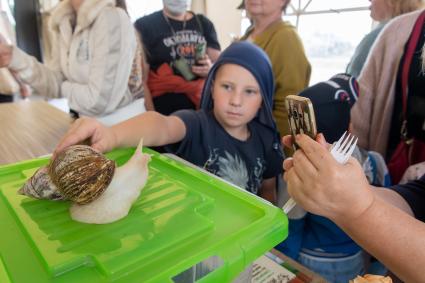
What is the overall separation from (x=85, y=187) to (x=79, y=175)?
2 centimetres

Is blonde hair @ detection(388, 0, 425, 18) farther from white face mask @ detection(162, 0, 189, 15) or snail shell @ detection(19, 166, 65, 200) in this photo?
snail shell @ detection(19, 166, 65, 200)

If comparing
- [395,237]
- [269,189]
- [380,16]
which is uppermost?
[380,16]

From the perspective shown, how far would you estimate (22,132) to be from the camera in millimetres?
1066

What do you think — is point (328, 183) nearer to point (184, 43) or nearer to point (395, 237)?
point (395, 237)

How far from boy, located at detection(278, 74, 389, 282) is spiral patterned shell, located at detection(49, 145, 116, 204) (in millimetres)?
504

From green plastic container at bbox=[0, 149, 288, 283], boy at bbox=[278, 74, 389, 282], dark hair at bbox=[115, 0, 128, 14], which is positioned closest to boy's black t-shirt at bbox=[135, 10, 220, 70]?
dark hair at bbox=[115, 0, 128, 14]

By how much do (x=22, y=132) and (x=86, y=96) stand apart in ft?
0.91

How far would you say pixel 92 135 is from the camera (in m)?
0.59

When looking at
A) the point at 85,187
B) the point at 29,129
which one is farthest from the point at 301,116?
the point at 29,129

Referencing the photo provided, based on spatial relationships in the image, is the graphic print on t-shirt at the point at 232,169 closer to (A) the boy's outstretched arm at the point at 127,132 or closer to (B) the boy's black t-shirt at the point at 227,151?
(B) the boy's black t-shirt at the point at 227,151

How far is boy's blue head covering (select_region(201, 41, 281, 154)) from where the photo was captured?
3.10ft

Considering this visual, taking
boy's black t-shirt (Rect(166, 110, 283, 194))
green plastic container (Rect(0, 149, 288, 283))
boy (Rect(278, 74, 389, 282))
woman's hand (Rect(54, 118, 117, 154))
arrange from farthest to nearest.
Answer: boy's black t-shirt (Rect(166, 110, 283, 194)) < boy (Rect(278, 74, 389, 282)) < woman's hand (Rect(54, 118, 117, 154)) < green plastic container (Rect(0, 149, 288, 283))

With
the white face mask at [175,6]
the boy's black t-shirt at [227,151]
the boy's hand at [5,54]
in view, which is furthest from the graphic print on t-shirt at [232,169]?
the white face mask at [175,6]

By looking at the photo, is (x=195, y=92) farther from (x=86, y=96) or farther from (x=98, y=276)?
(x=98, y=276)
